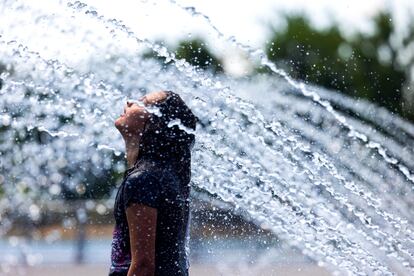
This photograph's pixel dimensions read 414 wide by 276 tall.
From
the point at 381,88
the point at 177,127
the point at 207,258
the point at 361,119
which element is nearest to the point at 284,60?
the point at 381,88

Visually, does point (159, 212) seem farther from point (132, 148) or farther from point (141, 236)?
point (132, 148)

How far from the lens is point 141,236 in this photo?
411 centimetres

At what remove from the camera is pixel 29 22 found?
7.18m

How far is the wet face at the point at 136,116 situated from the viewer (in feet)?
14.4

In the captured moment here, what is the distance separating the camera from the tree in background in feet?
121

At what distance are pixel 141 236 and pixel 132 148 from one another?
0.44 meters

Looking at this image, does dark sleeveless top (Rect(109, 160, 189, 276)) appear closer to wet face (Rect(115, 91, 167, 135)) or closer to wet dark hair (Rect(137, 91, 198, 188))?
wet dark hair (Rect(137, 91, 198, 188))

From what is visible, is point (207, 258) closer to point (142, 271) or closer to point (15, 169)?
point (15, 169)

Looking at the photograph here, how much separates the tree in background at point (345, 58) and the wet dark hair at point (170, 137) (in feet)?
99.2

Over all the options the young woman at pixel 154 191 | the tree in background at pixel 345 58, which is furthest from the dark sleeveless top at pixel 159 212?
the tree in background at pixel 345 58

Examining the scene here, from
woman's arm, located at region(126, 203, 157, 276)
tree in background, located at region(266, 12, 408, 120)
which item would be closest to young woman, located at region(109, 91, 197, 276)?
woman's arm, located at region(126, 203, 157, 276)

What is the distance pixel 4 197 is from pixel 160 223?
1671 centimetres

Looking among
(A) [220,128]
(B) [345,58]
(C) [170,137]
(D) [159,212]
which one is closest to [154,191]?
(D) [159,212]

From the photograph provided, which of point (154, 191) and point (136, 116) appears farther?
point (136, 116)
